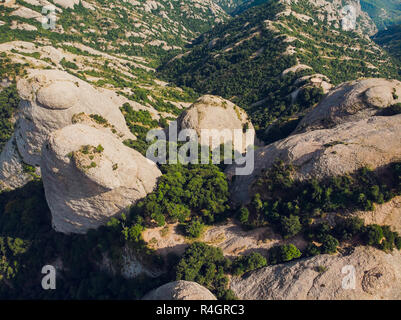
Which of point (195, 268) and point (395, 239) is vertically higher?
point (395, 239)

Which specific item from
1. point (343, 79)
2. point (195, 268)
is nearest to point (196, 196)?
point (195, 268)

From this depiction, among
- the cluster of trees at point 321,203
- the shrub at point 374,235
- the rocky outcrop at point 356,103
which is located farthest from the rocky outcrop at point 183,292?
the rocky outcrop at point 356,103

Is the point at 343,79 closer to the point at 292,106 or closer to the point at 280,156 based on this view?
the point at 292,106

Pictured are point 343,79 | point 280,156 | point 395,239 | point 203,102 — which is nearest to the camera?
point 395,239

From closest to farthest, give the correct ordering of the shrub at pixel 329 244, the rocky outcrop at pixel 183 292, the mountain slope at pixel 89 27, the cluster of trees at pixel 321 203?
the rocky outcrop at pixel 183 292 < the shrub at pixel 329 244 < the cluster of trees at pixel 321 203 < the mountain slope at pixel 89 27

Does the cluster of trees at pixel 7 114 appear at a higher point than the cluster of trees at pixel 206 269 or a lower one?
higher

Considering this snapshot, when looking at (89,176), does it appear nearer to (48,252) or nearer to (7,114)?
(48,252)

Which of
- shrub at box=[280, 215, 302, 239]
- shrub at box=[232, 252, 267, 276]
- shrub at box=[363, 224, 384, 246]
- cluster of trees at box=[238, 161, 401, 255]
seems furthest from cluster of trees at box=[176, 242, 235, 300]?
shrub at box=[363, 224, 384, 246]

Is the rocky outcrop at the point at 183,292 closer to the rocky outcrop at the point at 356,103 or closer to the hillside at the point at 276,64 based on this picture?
the rocky outcrop at the point at 356,103
